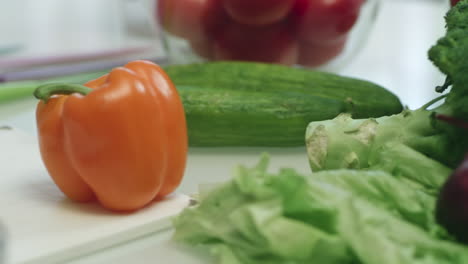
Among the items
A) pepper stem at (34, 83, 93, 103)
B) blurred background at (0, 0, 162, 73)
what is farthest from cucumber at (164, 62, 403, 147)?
blurred background at (0, 0, 162, 73)

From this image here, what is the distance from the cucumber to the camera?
4.05 feet

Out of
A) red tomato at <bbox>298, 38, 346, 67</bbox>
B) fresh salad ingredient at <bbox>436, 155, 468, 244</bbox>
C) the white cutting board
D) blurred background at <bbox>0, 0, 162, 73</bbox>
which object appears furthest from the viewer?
blurred background at <bbox>0, 0, 162, 73</bbox>

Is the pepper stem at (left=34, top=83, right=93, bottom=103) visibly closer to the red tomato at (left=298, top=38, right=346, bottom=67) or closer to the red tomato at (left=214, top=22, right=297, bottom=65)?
the red tomato at (left=214, top=22, right=297, bottom=65)

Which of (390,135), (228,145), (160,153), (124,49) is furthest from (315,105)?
(124,49)

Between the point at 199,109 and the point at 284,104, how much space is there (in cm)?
15

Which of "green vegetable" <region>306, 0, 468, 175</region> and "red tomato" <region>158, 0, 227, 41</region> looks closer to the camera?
"green vegetable" <region>306, 0, 468, 175</region>

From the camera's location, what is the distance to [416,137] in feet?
3.09

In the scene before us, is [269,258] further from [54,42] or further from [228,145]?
[54,42]

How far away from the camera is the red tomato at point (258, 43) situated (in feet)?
5.14

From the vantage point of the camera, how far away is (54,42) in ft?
8.52

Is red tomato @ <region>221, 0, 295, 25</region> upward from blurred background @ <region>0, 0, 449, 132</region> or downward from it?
upward

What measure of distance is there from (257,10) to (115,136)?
68cm

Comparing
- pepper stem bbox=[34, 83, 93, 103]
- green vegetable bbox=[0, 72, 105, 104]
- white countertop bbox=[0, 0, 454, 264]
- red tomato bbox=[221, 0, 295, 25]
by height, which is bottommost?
green vegetable bbox=[0, 72, 105, 104]

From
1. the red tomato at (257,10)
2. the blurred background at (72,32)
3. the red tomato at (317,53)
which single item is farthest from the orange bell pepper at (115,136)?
the blurred background at (72,32)
